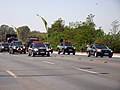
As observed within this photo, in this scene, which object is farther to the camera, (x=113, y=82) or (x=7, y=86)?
(x=113, y=82)

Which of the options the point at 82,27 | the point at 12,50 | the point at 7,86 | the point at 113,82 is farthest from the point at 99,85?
the point at 82,27

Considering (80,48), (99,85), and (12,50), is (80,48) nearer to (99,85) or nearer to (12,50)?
(12,50)

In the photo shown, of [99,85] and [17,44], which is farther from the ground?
[17,44]

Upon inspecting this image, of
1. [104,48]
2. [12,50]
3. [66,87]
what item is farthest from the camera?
[12,50]

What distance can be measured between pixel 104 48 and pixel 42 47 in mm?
7035

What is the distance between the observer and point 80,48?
61219mm

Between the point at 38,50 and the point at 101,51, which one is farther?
the point at 38,50

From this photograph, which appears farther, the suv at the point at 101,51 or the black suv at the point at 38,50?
the black suv at the point at 38,50

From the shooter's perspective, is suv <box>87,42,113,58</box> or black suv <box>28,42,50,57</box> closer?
suv <box>87,42,113,58</box>

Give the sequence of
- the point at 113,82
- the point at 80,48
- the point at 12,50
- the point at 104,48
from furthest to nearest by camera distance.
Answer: the point at 80,48 < the point at 12,50 < the point at 104,48 < the point at 113,82

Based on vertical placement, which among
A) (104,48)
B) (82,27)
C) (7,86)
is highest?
(82,27)

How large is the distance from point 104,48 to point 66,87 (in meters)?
27.5

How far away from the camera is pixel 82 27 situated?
218 feet

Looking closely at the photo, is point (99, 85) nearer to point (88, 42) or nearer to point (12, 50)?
point (12, 50)
